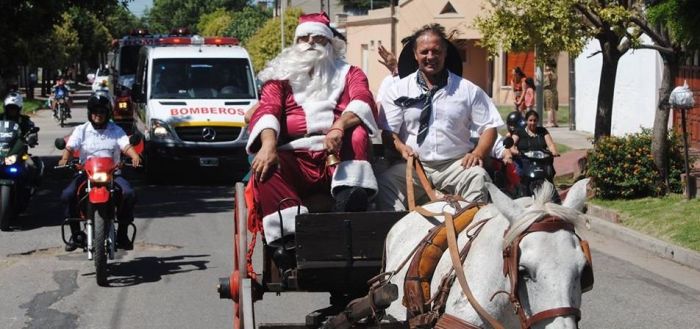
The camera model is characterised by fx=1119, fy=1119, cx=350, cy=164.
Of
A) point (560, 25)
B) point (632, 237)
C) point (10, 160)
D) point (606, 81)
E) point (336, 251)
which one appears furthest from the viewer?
point (606, 81)

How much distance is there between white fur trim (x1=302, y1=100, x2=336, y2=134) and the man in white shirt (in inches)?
14.5

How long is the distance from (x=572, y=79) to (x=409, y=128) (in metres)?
25.1

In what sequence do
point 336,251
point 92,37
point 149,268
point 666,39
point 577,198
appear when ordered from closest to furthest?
point 577,198 < point 336,251 < point 149,268 < point 666,39 < point 92,37

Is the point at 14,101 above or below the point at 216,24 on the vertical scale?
below

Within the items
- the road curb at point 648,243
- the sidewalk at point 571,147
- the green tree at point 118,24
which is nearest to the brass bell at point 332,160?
the road curb at point 648,243

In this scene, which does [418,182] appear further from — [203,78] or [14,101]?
[203,78]

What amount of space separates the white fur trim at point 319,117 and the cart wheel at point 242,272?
2.23 ft

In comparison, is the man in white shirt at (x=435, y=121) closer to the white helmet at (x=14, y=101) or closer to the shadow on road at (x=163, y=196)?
the shadow on road at (x=163, y=196)

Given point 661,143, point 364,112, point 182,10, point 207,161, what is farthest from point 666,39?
point 182,10

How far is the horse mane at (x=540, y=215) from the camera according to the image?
15.2 ft

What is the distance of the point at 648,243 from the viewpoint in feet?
43.4

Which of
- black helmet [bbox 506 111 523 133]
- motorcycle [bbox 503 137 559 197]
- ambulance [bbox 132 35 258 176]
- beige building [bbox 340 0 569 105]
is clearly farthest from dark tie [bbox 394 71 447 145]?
beige building [bbox 340 0 569 105]

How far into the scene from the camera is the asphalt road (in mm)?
9391

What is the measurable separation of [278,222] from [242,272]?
488 mm
